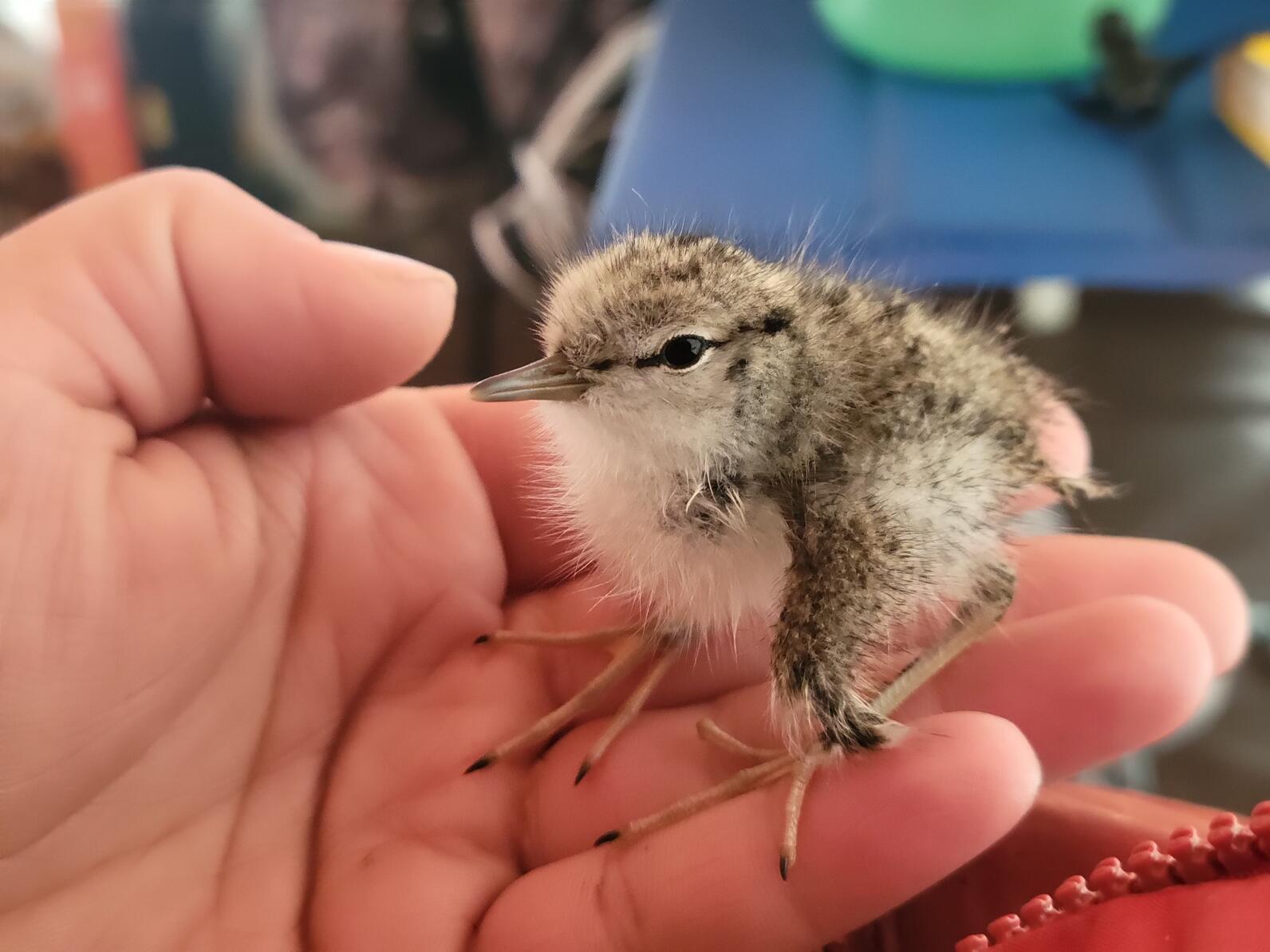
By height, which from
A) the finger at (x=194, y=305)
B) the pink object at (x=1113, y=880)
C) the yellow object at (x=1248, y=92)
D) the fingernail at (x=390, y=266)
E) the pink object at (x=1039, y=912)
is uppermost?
the yellow object at (x=1248, y=92)

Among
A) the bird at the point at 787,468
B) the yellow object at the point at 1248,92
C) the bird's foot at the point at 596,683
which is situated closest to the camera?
the bird at the point at 787,468

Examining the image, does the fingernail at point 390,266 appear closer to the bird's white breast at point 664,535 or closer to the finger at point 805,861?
the bird's white breast at point 664,535

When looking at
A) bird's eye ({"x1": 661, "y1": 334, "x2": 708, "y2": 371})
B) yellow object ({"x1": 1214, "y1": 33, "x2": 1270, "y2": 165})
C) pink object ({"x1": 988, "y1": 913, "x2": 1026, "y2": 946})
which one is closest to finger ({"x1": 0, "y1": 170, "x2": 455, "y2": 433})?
bird's eye ({"x1": 661, "y1": 334, "x2": 708, "y2": 371})

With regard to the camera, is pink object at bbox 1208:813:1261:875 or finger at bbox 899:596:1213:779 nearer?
pink object at bbox 1208:813:1261:875

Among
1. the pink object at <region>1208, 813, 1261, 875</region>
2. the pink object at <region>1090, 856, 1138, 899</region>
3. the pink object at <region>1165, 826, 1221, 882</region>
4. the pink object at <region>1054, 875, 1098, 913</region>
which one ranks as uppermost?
the pink object at <region>1208, 813, 1261, 875</region>

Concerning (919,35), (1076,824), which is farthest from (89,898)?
(919,35)

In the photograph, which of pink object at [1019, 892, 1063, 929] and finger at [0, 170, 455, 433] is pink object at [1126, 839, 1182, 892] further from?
finger at [0, 170, 455, 433]

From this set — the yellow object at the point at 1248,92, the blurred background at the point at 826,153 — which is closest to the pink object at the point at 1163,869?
the blurred background at the point at 826,153
